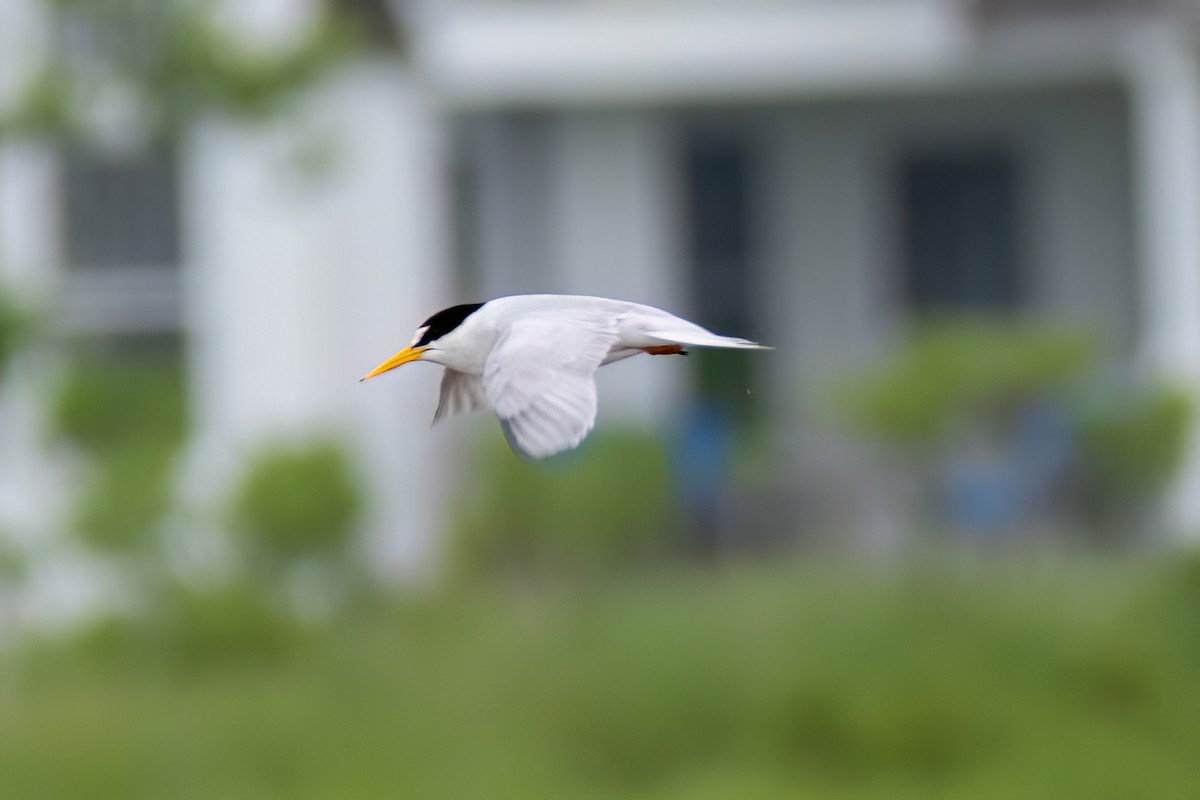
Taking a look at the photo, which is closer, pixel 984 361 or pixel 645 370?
pixel 984 361

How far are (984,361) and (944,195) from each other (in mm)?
3614

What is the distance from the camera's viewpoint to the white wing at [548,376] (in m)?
1.07

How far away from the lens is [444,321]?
1.26 m

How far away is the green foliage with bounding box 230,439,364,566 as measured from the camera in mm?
9562

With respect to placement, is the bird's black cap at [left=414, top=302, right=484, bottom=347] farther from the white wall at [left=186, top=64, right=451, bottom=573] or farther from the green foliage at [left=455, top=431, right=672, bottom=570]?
the green foliage at [left=455, top=431, right=672, bottom=570]

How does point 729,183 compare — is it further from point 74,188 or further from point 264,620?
point 264,620

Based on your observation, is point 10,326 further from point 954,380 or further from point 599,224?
point 599,224

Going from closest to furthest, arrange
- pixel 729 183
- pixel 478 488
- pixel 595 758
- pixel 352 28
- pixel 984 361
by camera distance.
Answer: pixel 595 758, pixel 352 28, pixel 984 361, pixel 478 488, pixel 729 183

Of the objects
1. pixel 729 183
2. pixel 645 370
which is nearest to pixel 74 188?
pixel 645 370

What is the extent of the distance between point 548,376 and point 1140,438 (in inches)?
386

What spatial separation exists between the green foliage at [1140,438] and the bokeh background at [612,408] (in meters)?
0.03

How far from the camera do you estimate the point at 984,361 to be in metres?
9.92

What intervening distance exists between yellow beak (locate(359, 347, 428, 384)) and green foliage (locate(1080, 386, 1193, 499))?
9662 millimetres

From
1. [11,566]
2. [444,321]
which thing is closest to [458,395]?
[444,321]
